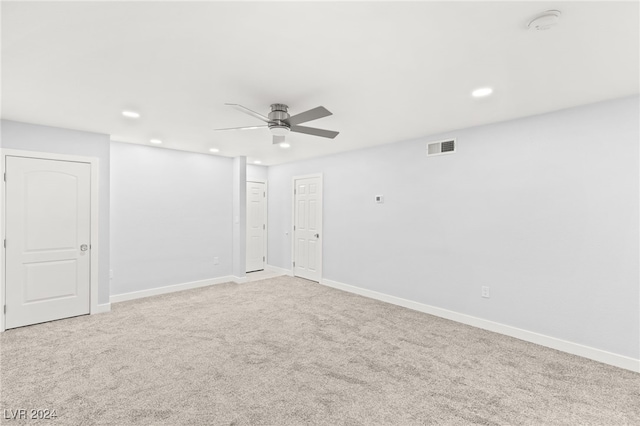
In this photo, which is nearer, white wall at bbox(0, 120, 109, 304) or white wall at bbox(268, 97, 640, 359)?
white wall at bbox(268, 97, 640, 359)

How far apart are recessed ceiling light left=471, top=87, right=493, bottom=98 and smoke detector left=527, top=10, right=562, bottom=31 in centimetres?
96

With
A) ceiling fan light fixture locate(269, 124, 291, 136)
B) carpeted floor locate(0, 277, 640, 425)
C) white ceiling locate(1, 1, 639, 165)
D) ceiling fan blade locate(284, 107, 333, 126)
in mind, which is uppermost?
white ceiling locate(1, 1, 639, 165)

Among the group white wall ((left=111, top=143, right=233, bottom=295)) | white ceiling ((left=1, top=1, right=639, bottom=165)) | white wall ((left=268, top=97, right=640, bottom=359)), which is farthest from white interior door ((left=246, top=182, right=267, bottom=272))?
white ceiling ((left=1, top=1, right=639, bottom=165))

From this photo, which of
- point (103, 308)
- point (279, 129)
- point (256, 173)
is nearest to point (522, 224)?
point (279, 129)

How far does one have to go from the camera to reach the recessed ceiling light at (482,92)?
2.66 metres

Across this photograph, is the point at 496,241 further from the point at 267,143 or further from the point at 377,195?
the point at 267,143

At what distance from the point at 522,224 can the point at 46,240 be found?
593 cm

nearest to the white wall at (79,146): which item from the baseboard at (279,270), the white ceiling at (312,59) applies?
the white ceiling at (312,59)

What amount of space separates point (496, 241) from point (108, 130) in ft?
17.4

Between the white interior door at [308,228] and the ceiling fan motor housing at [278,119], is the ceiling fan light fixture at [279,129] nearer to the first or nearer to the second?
the ceiling fan motor housing at [278,119]

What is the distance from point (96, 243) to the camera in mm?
4203

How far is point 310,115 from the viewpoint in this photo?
253 cm

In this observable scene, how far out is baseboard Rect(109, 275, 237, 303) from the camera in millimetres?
4766

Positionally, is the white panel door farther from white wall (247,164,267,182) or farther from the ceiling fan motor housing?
white wall (247,164,267,182)
